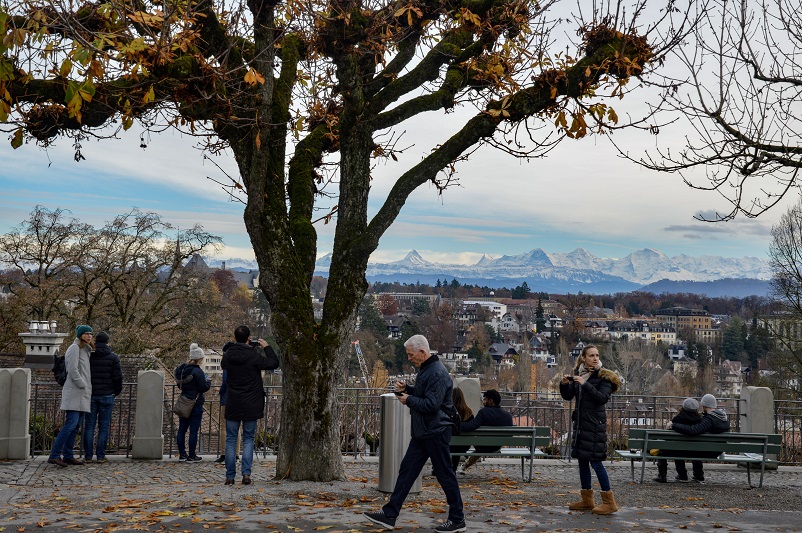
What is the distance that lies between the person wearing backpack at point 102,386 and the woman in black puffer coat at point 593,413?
22.7ft

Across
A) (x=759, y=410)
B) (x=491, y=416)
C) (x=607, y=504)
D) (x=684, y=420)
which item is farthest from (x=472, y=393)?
(x=607, y=504)

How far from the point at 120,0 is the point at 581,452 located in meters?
6.91

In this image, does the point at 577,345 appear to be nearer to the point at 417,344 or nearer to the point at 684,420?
the point at 684,420

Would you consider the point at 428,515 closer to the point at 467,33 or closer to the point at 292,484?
the point at 292,484

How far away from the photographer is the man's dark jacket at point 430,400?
7324mm

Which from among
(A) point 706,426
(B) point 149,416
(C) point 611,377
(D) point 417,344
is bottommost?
(B) point 149,416

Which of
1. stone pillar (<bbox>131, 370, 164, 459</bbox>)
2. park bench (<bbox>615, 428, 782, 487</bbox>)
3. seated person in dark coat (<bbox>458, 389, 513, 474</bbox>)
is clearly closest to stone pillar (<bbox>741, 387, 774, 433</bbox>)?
park bench (<bbox>615, 428, 782, 487</bbox>)

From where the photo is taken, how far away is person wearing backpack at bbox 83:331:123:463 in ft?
40.1

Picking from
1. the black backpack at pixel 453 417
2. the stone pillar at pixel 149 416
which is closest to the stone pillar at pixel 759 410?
the black backpack at pixel 453 417

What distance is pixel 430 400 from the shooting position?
732 cm

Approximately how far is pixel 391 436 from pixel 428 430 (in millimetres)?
2439

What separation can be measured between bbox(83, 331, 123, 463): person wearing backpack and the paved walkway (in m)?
0.52

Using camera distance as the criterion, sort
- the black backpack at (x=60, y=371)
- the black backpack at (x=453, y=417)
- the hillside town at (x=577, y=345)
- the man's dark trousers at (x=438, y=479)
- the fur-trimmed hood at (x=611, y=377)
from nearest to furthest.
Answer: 1. the man's dark trousers at (x=438, y=479)
2. the black backpack at (x=453, y=417)
3. the fur-trimmed hood at (x=611, y=377)
4. the black backpack at (x=60, y=371)
5. the hillside town at (x=577, y=345)

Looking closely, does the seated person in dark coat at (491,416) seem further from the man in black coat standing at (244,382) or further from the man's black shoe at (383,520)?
the man's black shoe at (383,520)
